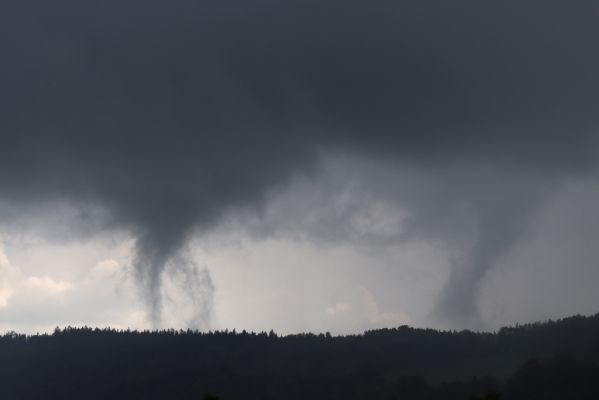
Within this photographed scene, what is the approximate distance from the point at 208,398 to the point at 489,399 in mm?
46070

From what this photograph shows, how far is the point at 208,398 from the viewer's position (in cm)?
17412

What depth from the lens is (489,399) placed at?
184125mm
